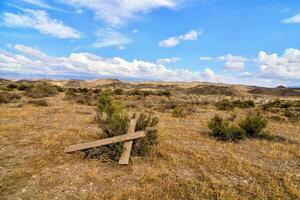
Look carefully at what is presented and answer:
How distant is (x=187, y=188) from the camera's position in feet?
17.1

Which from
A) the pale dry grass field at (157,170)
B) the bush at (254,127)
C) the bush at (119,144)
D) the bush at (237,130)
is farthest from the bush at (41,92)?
the bush at (254,127)

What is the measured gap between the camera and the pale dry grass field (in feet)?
16.4

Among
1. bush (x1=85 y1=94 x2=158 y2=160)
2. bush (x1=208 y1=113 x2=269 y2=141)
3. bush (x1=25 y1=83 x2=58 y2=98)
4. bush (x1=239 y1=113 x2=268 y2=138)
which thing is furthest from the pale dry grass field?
bush (x1=25 y1=83 x2=58 y2=98)

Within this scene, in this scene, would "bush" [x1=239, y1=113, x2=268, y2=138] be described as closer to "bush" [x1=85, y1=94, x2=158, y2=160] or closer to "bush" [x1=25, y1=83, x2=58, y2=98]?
"bush" [x1=85, y1=94, x2=158, y2=160]

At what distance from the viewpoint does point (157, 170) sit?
236 inches

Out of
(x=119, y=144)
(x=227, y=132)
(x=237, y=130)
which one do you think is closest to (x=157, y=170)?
(x=119, y=144)

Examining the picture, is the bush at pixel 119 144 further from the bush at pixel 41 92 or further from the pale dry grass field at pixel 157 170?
the bush at pixel 41 92

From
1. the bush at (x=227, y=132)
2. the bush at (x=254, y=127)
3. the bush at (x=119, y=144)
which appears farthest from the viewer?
the bush at (x=254, y=127)

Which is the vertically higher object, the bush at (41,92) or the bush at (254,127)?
the bush at (254,127)

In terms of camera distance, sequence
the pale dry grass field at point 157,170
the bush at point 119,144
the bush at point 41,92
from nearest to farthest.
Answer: the pale dry grass field at point 157,170 → the bush at point 119,144 → the bush at point 41,92

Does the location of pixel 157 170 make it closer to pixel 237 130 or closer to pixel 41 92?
pixel 237 130

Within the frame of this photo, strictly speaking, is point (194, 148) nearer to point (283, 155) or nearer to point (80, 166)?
point (283, 155)

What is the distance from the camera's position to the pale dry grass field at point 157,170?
5000mm

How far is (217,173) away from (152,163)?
159cm
